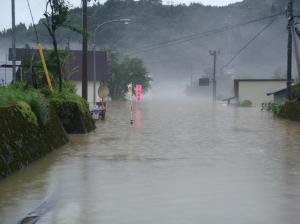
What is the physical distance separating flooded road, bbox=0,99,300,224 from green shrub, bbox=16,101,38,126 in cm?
114

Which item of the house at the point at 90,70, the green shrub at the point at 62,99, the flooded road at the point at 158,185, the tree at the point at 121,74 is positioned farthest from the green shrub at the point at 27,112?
the tree at the point at 121,74

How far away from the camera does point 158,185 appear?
38.4ft

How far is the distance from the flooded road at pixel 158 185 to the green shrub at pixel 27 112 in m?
1.14

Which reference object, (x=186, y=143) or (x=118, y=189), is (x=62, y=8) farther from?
(x=118, y=189)

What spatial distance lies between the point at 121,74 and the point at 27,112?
→ 86.4 meters

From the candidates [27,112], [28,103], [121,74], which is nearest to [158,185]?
[27,112]

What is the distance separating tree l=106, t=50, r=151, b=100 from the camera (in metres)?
102

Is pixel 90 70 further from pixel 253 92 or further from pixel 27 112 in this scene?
pixel 27 112

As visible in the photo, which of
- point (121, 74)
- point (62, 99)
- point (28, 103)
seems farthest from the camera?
point (121, 74)

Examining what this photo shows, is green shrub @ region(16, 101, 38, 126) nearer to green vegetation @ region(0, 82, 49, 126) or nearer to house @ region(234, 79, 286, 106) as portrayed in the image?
Answer: green vegetation @ region(0, 82, 49, 126)

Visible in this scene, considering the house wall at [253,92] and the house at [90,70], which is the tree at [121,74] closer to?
the house at [90,70]

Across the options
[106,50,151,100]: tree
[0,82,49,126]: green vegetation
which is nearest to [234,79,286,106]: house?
[106,50,151,100]: tree

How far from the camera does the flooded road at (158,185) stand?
8898mm

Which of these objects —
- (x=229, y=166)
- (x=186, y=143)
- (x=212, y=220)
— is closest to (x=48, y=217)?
(x=212, y=220)
